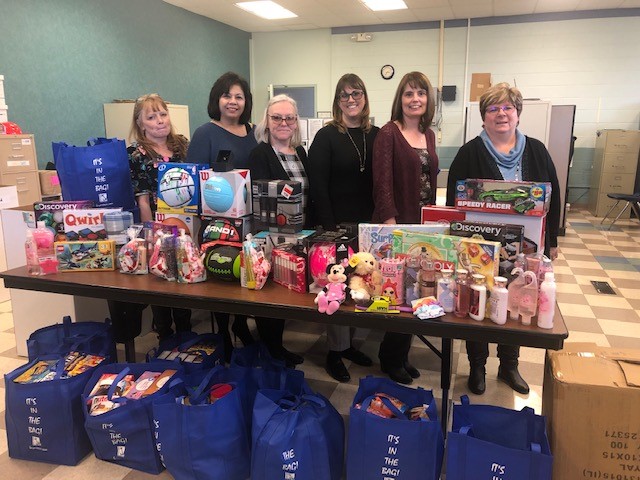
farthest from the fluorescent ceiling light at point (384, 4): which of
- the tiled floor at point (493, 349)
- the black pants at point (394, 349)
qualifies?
the black pants at point (394, 349)

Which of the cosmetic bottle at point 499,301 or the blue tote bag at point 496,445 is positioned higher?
the cosmetic bottle at point 499,301

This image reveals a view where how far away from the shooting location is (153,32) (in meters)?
7.07

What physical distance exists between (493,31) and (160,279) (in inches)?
313

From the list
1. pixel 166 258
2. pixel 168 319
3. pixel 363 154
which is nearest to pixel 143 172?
pixel 166 258

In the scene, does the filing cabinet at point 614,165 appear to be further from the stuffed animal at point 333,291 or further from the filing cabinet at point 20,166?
the filing cabinet at point 20,166

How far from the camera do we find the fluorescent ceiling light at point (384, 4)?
7.24 metres

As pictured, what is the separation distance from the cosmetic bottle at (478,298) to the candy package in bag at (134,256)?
1331mm

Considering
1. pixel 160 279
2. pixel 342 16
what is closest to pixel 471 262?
pixel 160 279

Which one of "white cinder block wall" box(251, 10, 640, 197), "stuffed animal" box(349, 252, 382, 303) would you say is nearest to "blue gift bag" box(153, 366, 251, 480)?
"stuffed animal" box(349, 252, 382, 303)

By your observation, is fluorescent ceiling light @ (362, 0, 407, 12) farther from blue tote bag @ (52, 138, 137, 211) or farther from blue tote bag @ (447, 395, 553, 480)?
blue tote bag @ (447, 395, 553, 480)

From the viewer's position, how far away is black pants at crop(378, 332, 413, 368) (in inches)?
104

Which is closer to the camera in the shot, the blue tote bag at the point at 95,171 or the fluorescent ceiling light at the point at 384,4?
the blue tote bag at the point at 95,171

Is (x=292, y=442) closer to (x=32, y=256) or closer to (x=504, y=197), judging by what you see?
(x=504, y=197)

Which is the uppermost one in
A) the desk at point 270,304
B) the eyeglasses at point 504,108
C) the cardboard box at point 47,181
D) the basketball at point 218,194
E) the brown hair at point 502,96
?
the brown hair at point 502,96
